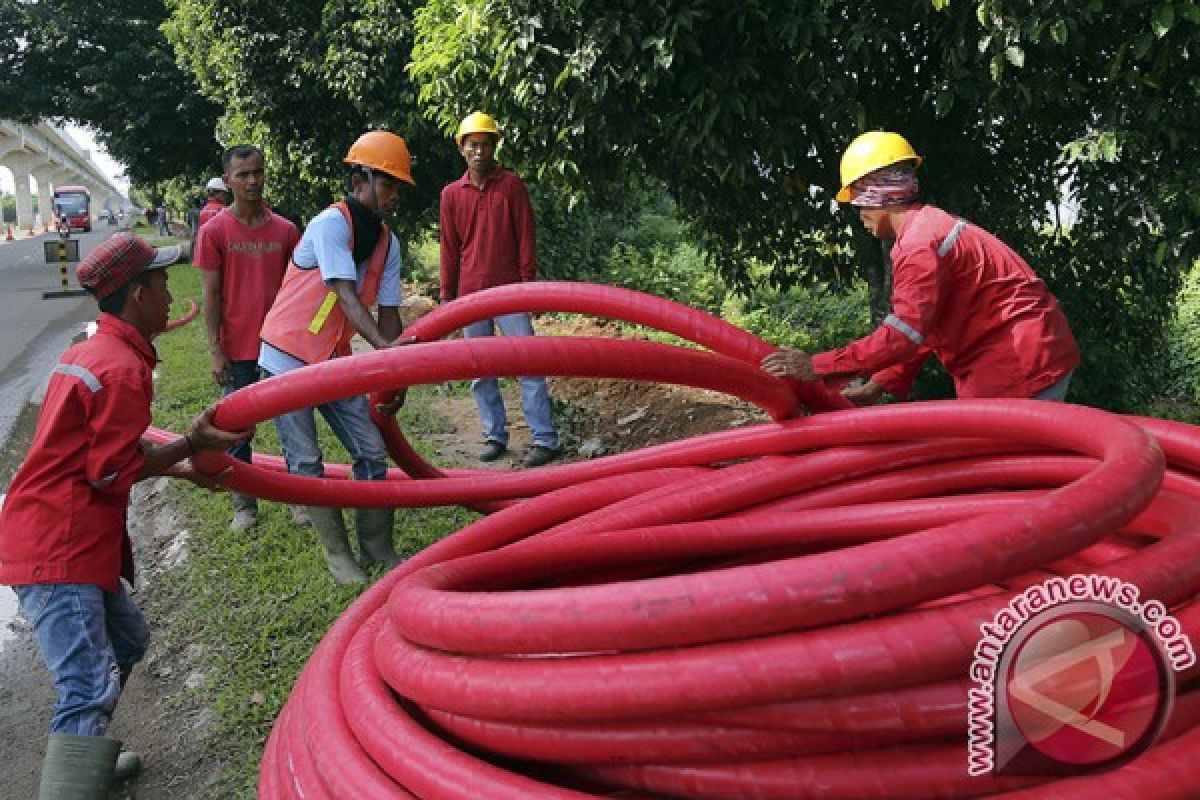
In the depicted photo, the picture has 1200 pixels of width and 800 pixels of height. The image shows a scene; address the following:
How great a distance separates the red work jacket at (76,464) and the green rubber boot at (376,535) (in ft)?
5.73

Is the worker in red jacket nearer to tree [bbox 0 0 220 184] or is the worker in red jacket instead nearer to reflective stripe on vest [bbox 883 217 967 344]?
reflective stripe on vest [bbox 883 217 967 344]

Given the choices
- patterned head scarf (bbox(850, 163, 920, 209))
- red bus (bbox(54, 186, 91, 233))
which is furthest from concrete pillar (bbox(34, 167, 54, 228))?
patterned head scarf (bbox(850, 163, 920, 209))

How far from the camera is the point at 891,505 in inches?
107

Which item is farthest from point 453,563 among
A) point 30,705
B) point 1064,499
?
point 30,705

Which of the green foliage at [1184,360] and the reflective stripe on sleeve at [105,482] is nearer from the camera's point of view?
the reflective stripe on sleeve at [105,482]

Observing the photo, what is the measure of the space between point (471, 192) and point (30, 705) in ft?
11.5

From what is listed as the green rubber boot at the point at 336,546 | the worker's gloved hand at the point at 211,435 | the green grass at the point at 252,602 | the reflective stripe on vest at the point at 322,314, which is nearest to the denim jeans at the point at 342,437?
the green rubber boot at the point at 336,546

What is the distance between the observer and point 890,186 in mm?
3314

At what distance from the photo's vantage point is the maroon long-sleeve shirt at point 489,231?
19.6ft

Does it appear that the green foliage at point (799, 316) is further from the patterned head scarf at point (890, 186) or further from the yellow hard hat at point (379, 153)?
→ the patterned head scarf at point (890, 186)

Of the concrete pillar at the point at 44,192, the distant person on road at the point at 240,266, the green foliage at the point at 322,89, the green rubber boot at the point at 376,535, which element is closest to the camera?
the green rubber boot at the point at 376,535

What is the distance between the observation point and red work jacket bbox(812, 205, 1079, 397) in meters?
3.17

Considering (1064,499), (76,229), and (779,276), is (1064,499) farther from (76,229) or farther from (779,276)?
(76,229)

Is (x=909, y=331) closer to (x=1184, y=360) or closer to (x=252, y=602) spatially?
(x=252, y=602)
